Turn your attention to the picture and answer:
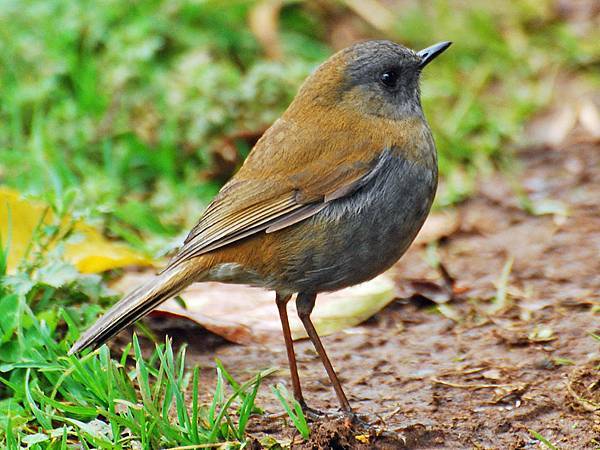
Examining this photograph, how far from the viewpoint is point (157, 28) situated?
7648 mm

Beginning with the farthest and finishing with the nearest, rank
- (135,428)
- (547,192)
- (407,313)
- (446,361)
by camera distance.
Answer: (547,192), (407,313), (446,361), (135,428)

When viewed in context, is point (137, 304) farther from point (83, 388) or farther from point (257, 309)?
point (257, 309)

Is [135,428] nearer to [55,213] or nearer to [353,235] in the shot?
[353,235]

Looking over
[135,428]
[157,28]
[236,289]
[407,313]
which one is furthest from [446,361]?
[157,28]

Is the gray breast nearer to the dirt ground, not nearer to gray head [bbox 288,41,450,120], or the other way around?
gray head [bbox 288,41,450,120]

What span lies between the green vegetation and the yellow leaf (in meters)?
0.09

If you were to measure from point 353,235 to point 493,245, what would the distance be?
209 centimetres

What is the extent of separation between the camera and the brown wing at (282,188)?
170 inches

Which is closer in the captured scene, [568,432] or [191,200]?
[568,432]

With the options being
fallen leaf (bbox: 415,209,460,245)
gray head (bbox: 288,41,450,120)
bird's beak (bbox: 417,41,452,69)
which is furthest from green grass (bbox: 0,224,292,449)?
fallen leaf (bbox: 415,209,460,245)

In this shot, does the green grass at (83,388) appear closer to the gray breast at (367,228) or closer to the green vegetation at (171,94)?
the green vegetation at (171,94)

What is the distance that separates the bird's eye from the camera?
4.75 metres

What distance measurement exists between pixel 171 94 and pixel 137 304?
10.4ft

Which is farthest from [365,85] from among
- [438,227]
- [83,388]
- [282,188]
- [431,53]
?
[83,388]
